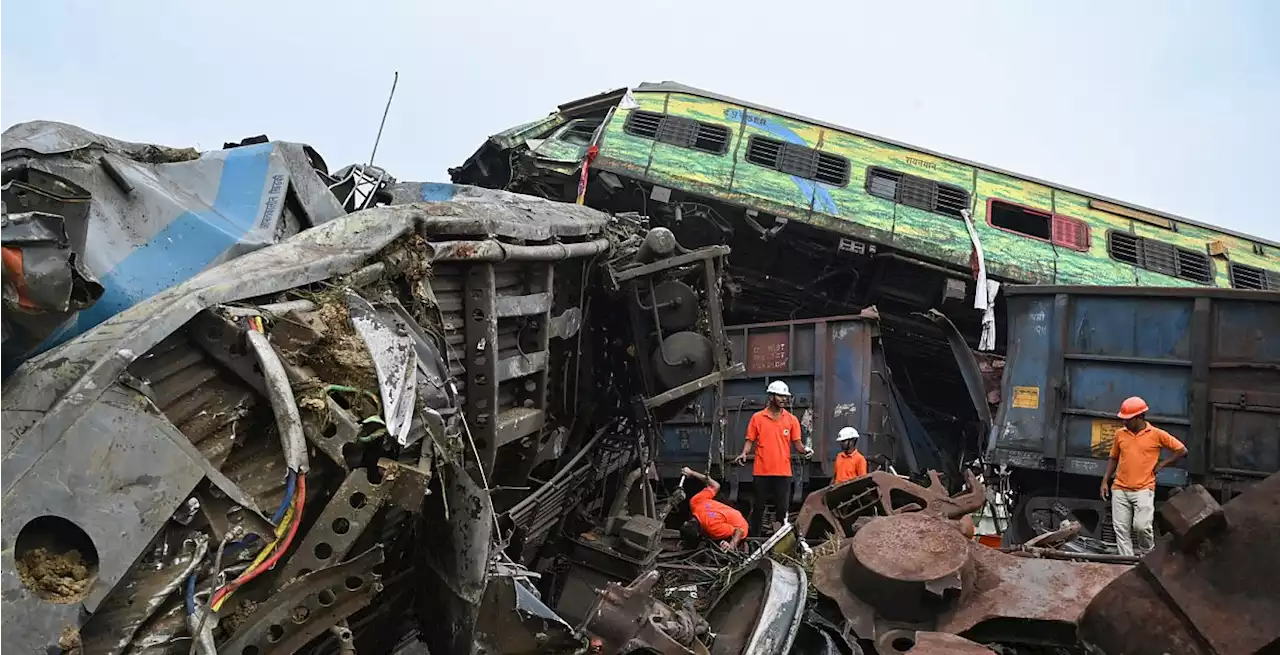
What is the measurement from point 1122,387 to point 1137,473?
1126 mm

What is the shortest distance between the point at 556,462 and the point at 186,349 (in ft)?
12.0

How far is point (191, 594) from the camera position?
2.43m

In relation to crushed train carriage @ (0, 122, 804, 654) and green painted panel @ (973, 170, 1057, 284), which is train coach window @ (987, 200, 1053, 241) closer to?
green painted panel @ (973, 170, 1057, 284)

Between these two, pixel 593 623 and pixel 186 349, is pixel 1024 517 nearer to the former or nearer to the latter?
pixel 593 623

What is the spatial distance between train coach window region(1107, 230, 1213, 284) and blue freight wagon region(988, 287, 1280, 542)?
13.7 ft

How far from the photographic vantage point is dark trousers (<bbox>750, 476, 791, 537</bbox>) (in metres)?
8.48

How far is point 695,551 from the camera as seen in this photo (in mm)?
6703

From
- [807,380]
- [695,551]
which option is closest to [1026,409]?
[807,380]

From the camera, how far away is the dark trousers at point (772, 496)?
8477 mm

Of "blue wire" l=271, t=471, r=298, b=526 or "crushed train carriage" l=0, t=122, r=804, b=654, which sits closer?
"crushed train carriage" l=0, t=122, r=804, b=654

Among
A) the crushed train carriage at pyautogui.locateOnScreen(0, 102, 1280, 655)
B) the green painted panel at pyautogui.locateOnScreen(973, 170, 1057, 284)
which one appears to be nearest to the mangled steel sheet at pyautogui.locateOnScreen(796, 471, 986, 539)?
the crushed train carriage at pyautogui.locateOnScreen(0, 102, 1280, 655)

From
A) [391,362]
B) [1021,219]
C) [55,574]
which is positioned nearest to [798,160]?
[1021,219]

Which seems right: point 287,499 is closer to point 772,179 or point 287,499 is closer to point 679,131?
point 772,179

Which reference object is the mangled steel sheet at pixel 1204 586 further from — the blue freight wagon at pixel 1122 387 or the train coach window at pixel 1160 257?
the train coach window at pixel 1160 257
